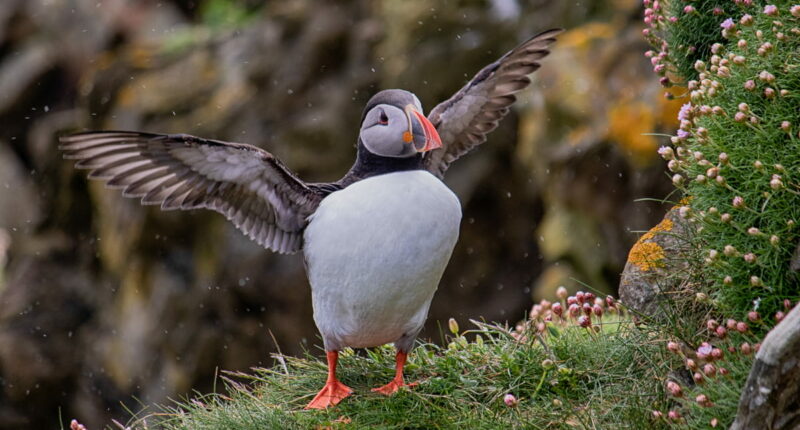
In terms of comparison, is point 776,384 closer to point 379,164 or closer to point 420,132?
point 420,132

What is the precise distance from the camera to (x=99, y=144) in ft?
13.4

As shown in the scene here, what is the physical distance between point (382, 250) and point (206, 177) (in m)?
1.06

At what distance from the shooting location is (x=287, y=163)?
9.27 m

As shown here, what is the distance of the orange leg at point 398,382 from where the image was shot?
13.6 ft

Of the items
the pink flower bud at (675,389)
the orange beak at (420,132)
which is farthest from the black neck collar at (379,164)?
the pink flower bud at (675,389)

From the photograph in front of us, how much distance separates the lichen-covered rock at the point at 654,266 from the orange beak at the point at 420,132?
111cm

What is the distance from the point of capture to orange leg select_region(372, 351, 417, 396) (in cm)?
415

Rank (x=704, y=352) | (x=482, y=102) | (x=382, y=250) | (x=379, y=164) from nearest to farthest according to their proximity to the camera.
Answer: (x=704, y=352) → (x=382, y=250) → (x=379, y=164) → (x=482, y=102)

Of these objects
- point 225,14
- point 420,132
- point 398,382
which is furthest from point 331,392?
point 225,14

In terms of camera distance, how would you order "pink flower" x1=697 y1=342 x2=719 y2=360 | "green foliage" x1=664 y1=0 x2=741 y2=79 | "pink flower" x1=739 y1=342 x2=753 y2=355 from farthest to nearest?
1. "green foliage" x1=664 y1=0 x2=741 y2=79
2. "pink flower" x1=697 y1=342 x2=719 y2=360
3. "pink flower" x1=739 y1=342 x2=753 y2=355

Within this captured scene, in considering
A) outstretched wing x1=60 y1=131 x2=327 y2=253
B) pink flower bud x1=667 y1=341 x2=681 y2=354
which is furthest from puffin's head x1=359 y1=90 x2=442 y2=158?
pink flower bud x1=667 y1=341 x2=681 y2=354

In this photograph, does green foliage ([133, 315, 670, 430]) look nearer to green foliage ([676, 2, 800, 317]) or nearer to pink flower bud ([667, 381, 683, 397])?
pink flower bud ([667, 381, 683, 397])

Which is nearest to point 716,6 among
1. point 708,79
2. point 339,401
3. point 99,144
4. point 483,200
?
point 708,79

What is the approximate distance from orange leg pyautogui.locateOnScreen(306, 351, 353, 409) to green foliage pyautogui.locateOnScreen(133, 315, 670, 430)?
0.06 meters
